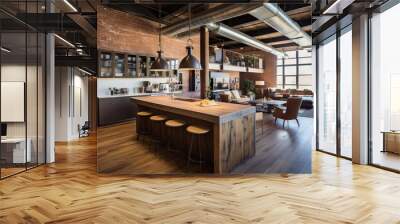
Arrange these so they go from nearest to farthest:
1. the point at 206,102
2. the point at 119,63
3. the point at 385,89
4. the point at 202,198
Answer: the point at 202,198
the point at 119,63
the point at 206,102
the point at 385,89

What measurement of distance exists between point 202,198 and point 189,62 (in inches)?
84.6

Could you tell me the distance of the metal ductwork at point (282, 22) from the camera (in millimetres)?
4648

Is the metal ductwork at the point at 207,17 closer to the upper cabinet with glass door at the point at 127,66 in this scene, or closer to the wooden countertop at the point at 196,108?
the upper cabinet with glass door at the point at 127,66

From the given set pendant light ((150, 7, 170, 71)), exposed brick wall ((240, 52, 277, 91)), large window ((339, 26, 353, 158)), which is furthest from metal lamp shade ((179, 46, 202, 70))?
large window ((339, 26, 353, 158))

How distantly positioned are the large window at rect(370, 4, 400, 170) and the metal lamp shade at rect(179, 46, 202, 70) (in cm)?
310

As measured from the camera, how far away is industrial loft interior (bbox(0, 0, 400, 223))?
4316 millimetres

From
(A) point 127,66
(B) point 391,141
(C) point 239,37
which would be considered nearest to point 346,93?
(B) point 391,141

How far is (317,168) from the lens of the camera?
523 centimetres

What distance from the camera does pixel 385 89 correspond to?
541cm

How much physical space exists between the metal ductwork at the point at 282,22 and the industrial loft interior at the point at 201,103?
0.02 m

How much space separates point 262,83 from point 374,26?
88.6 inches

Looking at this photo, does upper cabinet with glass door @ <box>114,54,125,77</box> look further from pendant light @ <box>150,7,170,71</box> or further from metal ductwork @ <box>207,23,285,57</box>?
metal ductwork @ <box>207,23,285,57</box>

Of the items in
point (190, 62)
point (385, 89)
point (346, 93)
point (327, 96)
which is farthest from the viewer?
point (327, 96)

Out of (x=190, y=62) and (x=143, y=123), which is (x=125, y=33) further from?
(x=143, y=123)
